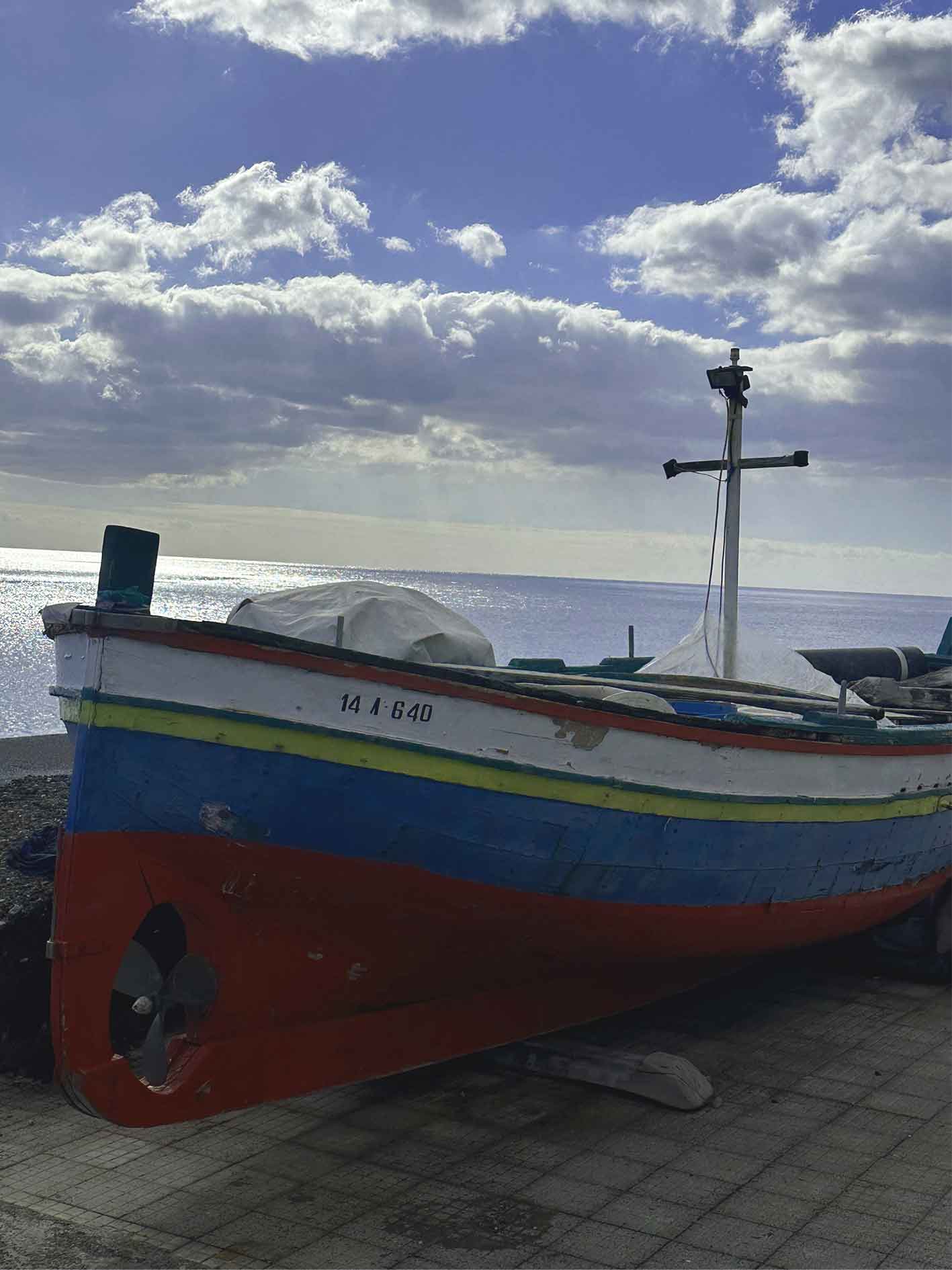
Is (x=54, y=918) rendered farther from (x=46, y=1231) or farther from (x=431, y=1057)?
(x=431, y=1057)

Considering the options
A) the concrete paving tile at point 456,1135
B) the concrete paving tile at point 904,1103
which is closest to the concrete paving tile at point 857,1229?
the concrete paving tile at point 904,1103

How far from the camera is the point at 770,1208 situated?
5.27 meters

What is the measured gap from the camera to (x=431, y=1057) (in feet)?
21.3

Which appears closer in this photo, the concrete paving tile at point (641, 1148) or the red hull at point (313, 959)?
the red hull at point (313, 959)

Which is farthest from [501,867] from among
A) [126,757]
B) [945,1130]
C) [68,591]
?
[68,591]

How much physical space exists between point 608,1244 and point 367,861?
1.98 metres

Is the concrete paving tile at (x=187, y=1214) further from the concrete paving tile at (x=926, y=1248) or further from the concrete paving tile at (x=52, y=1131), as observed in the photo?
the concrete paving tile at (x=926, y=1248)

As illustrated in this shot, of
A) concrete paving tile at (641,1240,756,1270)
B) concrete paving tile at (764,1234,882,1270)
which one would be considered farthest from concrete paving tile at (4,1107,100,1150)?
concrete paving tile at (764,1234,882,1270)

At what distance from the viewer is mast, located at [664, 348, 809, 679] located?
32.5 ft

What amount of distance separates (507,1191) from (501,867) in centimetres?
150

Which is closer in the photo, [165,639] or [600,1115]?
[165,639]

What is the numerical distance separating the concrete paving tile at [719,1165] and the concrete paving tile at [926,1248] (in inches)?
31.6

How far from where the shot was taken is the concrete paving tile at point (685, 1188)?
5.34m

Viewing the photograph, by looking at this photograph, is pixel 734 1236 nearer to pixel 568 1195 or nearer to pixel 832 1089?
pixel 568 1195
